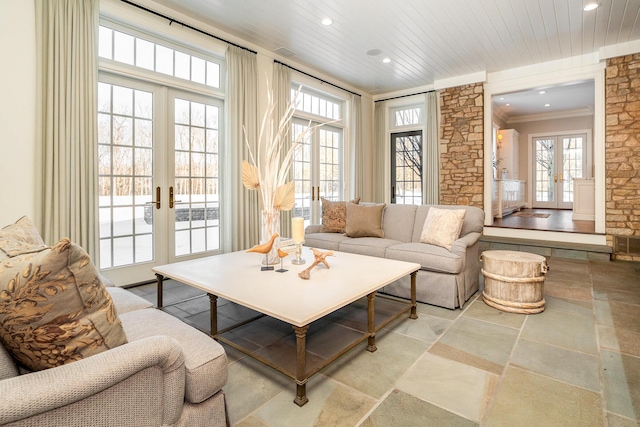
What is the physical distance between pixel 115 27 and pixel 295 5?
1.83 meters

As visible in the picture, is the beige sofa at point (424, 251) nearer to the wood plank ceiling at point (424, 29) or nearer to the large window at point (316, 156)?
the large window at point (316, 156)

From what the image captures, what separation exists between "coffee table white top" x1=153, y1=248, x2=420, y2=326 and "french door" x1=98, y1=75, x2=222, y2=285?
144 cm

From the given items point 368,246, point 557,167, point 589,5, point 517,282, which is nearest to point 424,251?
point 368,246

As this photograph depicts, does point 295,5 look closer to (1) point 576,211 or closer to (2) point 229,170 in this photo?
(2) point 229,170

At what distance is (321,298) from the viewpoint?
1.89 m

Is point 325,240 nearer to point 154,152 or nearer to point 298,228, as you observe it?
point 298,228

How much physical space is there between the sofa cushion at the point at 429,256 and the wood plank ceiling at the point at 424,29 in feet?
8.44

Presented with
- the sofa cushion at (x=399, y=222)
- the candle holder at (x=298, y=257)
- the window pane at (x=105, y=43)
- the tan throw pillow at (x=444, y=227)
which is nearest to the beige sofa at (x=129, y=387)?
the candle holder at (x=298, y=257)

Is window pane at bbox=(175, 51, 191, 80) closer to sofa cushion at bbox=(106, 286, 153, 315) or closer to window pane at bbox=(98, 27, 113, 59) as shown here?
window pane at bbox=(98, 27, 113, 59)

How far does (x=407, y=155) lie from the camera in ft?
23.2

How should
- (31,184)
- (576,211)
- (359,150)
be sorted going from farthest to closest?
(576,211), (359,150), (31,184)

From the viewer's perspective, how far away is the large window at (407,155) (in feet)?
22.7

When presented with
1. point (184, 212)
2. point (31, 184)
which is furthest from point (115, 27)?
point (184, 212)

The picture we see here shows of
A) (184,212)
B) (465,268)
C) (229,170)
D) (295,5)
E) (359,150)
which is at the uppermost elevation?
(295,5)
